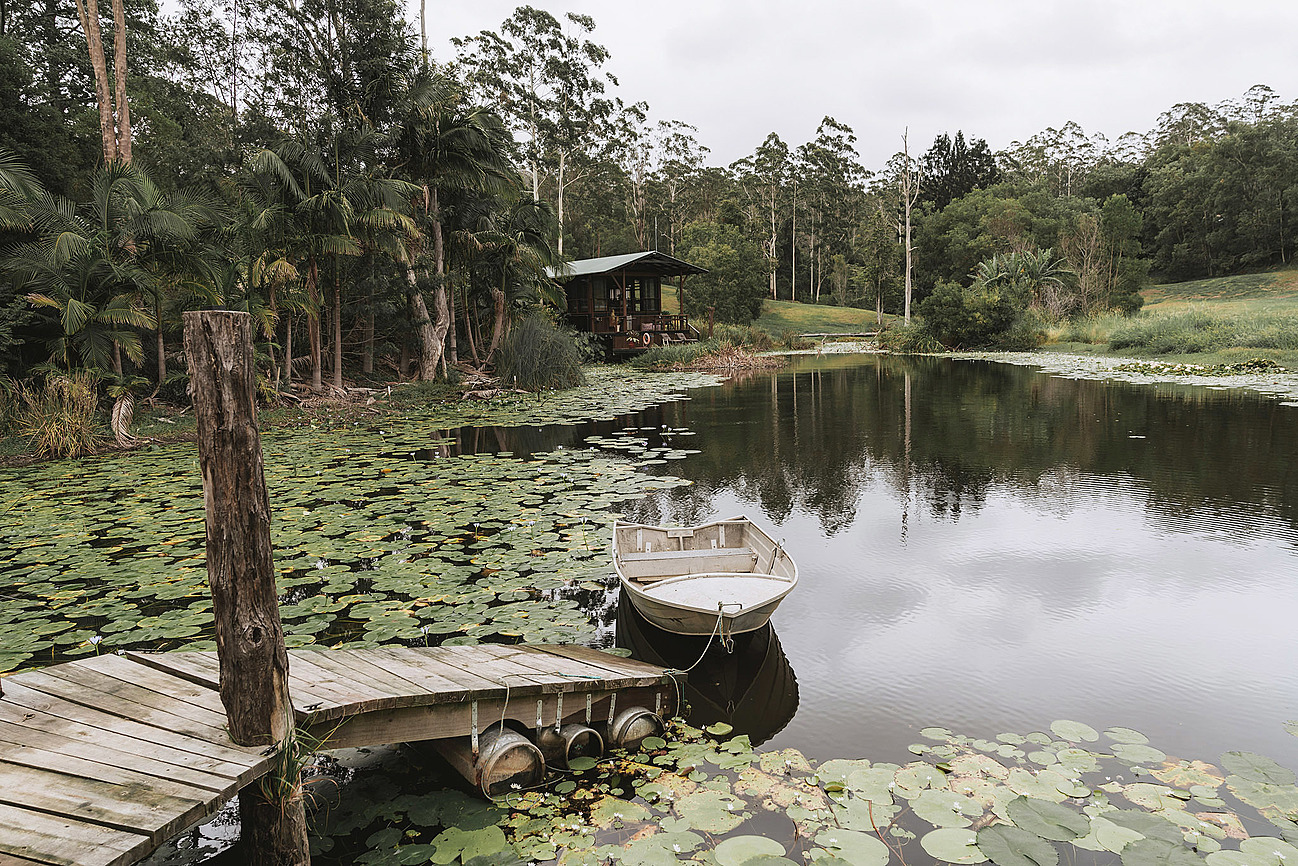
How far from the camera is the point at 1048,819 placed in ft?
10.8

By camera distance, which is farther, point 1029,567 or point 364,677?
point 1029,567

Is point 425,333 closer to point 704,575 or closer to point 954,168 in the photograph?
point 704,575

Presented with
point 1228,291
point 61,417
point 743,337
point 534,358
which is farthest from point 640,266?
point 1228,291

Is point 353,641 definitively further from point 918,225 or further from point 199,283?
point 918,225

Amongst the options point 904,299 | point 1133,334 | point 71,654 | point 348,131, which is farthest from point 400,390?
point 904,299

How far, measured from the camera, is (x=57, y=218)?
478 inches

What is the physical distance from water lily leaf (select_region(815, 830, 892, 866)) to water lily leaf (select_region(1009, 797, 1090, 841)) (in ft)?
2.16

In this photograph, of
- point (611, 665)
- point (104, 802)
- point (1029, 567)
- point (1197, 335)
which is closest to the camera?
point (104, 802)

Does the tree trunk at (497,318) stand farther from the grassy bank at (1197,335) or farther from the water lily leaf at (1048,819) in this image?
the grassy bank at (1197,335)

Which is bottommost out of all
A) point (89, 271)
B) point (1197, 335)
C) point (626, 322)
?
point (1197, 335)

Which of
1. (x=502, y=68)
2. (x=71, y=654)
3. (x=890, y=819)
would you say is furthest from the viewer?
(x=502, y=68)

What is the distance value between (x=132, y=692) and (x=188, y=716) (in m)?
0.48

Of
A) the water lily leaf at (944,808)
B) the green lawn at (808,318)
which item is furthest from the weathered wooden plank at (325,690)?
the green lawn at (808,318)

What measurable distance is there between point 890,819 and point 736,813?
0.70 meters
